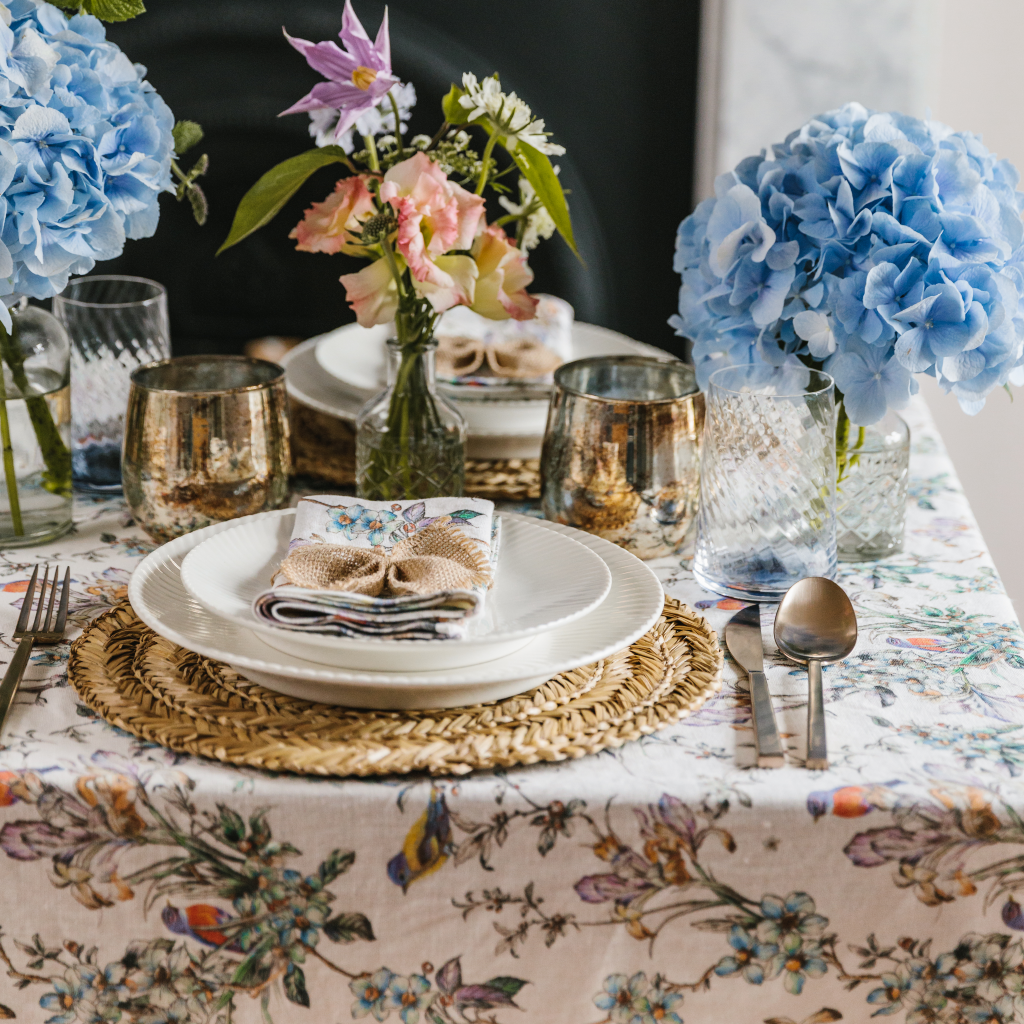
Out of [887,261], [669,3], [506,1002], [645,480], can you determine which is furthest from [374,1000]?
[669,3]

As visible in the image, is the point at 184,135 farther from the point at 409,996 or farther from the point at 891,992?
the point at 891,992

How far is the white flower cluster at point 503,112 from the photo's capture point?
31.5 inches

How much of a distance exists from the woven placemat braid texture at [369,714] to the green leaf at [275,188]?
326 millimetres

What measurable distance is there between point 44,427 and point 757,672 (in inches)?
23.6

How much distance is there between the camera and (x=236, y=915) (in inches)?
23.1

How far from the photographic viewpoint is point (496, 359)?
44.0 inches

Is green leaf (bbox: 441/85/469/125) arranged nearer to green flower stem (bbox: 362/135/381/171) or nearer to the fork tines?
green flower stem (bbox: 362/135/381/171)

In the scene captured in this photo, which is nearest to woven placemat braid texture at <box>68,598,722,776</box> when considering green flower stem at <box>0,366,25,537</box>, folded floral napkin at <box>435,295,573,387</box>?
green flower stem at <box>0,366,25,537</box>

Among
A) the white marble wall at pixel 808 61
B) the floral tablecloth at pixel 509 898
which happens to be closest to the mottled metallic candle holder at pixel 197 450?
the floral tablecloth at pixel 509 898

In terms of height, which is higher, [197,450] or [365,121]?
[365,121]

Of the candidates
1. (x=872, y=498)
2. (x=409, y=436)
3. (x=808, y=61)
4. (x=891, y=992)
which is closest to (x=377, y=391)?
(x=409, y=436)

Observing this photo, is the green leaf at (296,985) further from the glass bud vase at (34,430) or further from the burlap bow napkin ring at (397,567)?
the glass bud vase at (34,430)

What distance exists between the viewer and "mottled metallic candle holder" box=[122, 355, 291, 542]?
875 mm

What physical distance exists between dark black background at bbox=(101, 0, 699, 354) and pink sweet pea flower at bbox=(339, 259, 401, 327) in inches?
39.4
